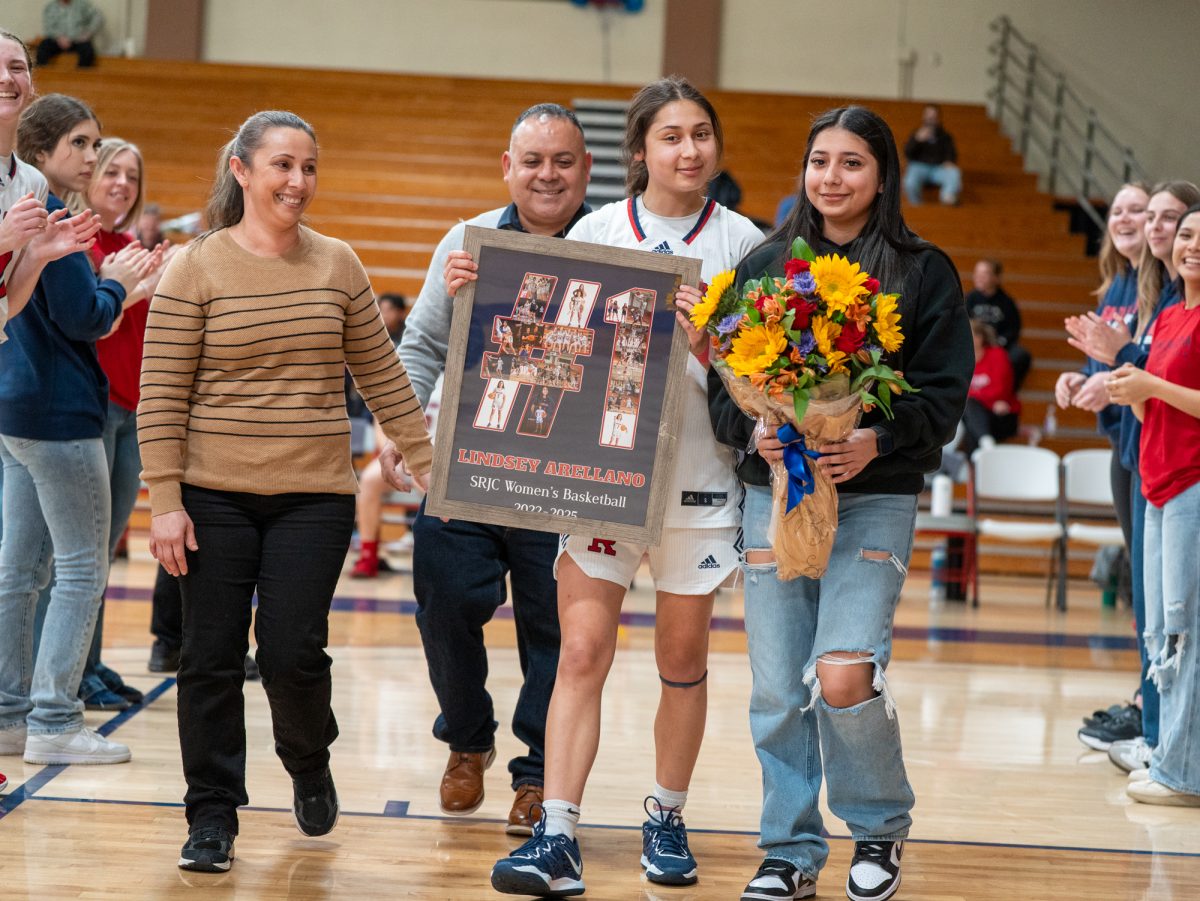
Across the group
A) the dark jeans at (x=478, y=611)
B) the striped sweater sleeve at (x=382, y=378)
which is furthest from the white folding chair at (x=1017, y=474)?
the striped sweater sleeve at (x=382, y=378)

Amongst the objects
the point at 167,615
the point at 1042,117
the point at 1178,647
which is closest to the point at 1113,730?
the point at 1178,647

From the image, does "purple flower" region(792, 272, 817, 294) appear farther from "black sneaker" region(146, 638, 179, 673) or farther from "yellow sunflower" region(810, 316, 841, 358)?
"black sneaker" region(146, 638, 179, 673)

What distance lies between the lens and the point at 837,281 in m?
2.85

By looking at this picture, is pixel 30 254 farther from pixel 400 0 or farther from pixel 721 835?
pixel 400 0

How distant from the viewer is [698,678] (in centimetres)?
330

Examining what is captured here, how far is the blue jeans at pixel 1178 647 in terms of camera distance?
4152mm

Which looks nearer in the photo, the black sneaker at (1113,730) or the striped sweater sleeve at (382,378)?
the striped sweater sleeve at (382,378)

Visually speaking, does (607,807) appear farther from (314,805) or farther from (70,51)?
(70,51)

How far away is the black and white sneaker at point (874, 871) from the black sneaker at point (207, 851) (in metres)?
1.41

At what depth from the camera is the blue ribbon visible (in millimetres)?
2908

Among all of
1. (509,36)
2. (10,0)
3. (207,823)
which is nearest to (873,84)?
(509,36)

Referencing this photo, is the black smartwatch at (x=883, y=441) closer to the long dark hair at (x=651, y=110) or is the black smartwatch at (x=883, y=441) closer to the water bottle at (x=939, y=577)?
the long dark hair at (x=651, y=110)

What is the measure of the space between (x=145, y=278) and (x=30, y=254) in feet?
2.17

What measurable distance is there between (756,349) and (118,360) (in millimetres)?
2719
